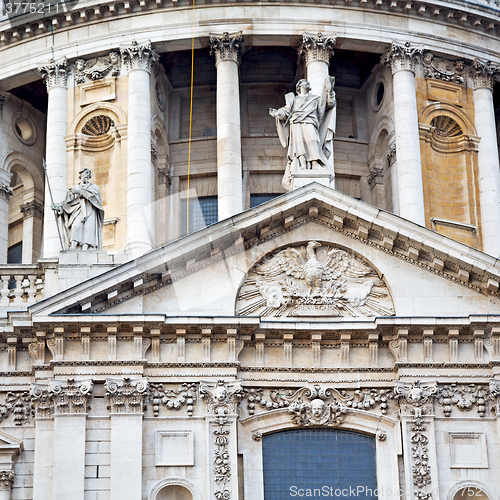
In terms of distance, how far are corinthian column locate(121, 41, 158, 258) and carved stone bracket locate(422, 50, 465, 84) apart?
8.74m

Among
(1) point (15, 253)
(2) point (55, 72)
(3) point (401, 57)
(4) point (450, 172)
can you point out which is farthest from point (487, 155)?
(1) point (15, 253)

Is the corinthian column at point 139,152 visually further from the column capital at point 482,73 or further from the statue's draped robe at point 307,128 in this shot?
the column capital at point 482,73

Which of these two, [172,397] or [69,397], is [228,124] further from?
[69,397]

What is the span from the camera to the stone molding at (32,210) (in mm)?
49375

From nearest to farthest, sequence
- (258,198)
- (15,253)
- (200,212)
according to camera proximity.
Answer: (200,212)
(258,198)
(15,253)

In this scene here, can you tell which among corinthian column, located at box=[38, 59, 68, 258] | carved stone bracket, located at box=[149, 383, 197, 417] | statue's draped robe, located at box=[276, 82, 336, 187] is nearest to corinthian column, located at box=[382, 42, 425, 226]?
statue's draped robe, located at box=[276, 82, 336, 187]

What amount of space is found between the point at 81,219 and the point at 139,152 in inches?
504

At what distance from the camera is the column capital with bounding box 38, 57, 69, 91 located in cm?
4741

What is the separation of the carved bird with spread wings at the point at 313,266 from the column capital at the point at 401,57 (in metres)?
15.6

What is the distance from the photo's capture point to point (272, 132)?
4869 cm

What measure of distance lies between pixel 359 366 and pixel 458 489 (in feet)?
11.0

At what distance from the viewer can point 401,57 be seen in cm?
4697

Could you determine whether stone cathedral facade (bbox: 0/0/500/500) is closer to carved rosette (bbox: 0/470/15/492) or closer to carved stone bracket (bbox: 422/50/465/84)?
carved rosette (bbox: 0/470/15/492)

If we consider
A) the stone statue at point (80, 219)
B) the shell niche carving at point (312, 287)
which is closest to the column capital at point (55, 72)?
the stone statue at point (80, 219)
